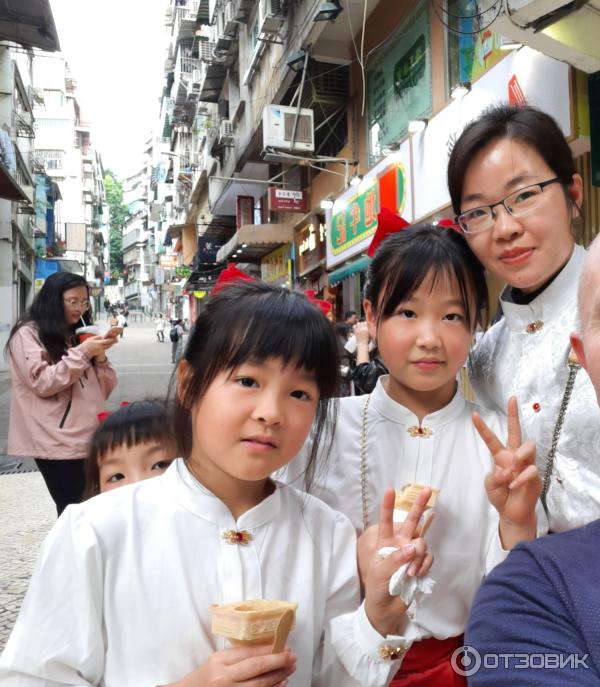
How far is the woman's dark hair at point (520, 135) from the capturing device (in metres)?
1.72

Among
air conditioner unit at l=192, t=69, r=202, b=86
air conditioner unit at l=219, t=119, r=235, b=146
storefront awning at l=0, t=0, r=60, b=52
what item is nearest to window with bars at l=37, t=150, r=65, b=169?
air conditioner unit at l=192, t=69, r=202, b=86

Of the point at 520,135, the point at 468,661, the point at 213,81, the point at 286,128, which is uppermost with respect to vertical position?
the point at 213,81

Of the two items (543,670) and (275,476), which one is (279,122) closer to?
(275,476)

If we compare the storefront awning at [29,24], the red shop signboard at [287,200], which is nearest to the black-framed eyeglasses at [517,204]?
the storefront awning at [29,24]

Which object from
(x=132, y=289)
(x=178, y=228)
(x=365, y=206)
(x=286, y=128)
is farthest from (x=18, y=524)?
(x=132, y=289)

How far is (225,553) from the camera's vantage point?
1304 millimetres

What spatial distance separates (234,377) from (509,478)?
75 cm

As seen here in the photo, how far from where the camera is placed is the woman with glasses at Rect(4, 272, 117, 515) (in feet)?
10.4

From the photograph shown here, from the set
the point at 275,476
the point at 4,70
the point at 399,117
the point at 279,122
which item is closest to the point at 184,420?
the point at 275,476

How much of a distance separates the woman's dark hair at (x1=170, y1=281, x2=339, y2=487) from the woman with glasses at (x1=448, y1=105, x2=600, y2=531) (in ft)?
2.07

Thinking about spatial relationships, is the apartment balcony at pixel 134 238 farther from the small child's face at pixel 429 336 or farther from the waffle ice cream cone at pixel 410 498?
the waffle ice cream cone at pixel 410 498

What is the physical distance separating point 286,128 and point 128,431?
981 centimetres

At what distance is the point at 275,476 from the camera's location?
1.76 metres

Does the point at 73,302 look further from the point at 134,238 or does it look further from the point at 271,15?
Answer: the point at 134,238
